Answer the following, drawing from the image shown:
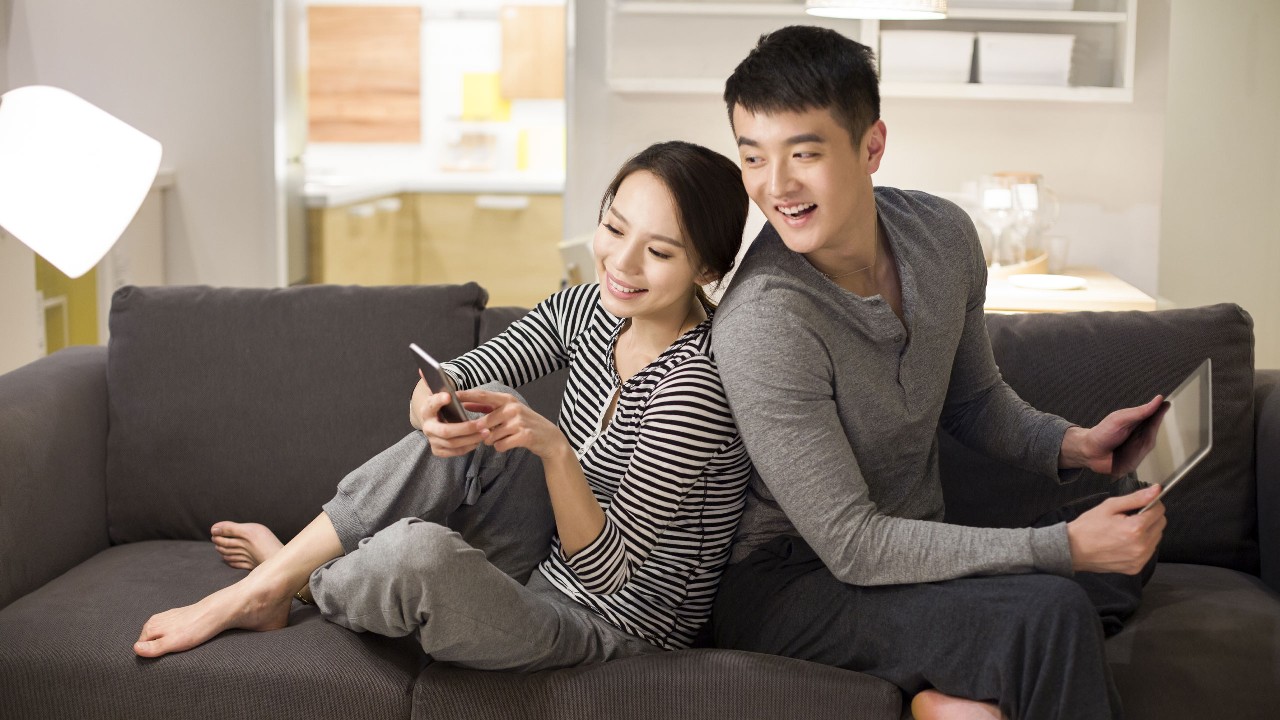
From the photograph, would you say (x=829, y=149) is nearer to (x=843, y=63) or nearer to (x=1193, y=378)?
(x=843, y=63)

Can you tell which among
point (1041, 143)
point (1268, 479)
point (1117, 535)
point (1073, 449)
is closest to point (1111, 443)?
point (1073, 449)

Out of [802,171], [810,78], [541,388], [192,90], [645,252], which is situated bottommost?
[541,388]

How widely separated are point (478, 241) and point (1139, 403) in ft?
13.0

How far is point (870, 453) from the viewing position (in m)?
1.54

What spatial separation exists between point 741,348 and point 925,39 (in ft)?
7.36

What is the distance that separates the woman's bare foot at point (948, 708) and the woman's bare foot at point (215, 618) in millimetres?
815

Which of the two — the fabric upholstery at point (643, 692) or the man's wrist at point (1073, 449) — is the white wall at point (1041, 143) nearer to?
the man's wrist at point (1073, 449)

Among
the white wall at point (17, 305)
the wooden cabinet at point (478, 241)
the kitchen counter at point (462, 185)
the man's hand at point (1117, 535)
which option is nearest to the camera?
the man's hand at point (1117, 535)

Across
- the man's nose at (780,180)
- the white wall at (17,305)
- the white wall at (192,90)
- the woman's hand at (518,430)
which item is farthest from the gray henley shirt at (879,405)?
the white wall at (192,90)

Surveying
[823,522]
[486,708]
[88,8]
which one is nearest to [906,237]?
[823,522]

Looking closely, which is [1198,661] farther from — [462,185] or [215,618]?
[462,185]

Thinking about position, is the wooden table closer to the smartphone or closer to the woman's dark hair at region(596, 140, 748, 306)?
the woman's dark hair at region(596, 140, 748, 306)

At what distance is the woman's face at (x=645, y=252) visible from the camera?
1.54m

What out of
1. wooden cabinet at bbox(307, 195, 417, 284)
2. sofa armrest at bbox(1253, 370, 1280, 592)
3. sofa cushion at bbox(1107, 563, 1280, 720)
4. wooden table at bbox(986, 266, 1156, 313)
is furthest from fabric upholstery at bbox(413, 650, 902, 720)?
wooden cabinet at bbox(307, 195, 417, 284)
